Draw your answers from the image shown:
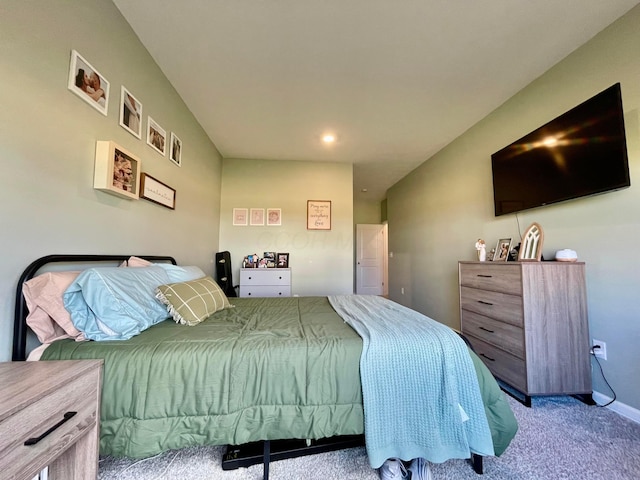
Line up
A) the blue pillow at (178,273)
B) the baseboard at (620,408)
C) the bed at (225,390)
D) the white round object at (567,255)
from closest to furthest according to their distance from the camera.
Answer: the bed at (225,390) → the baseboard at (620,408) → the blue pillow at (178,273) → the white round object at (567,255)

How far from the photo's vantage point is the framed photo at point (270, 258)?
12.5 ft

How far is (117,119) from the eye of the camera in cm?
160

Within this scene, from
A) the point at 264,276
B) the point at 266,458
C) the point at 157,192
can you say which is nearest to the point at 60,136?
the point at 157,192

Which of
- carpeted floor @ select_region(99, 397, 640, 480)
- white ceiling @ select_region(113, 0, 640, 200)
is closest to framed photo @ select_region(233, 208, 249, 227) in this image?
white ceiling @ select_region(113, 0, 640, 200)

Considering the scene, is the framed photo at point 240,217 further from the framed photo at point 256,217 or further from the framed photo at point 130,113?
the framed photo at point 130,113

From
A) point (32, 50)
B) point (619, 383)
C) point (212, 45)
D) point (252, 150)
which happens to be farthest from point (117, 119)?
point (619, 383)

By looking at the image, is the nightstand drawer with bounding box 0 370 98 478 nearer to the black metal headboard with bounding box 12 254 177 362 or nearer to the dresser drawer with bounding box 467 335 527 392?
the black metal headboard with bounding box 12 254 177 362

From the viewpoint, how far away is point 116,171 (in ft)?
5.00

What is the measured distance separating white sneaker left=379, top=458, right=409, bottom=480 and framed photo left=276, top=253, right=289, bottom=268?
2.94 metres

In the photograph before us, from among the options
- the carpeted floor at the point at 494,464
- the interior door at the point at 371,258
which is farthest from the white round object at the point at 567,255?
the interior door at the point at 371,258

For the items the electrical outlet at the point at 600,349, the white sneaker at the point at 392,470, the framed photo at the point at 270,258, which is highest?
the framed photo at the point at 270,258

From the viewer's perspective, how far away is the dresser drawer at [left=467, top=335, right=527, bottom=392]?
1765mm

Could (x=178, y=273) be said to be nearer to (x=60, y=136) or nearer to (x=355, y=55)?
(x=60, y=136)

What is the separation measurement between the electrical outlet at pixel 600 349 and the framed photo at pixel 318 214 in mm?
3075
